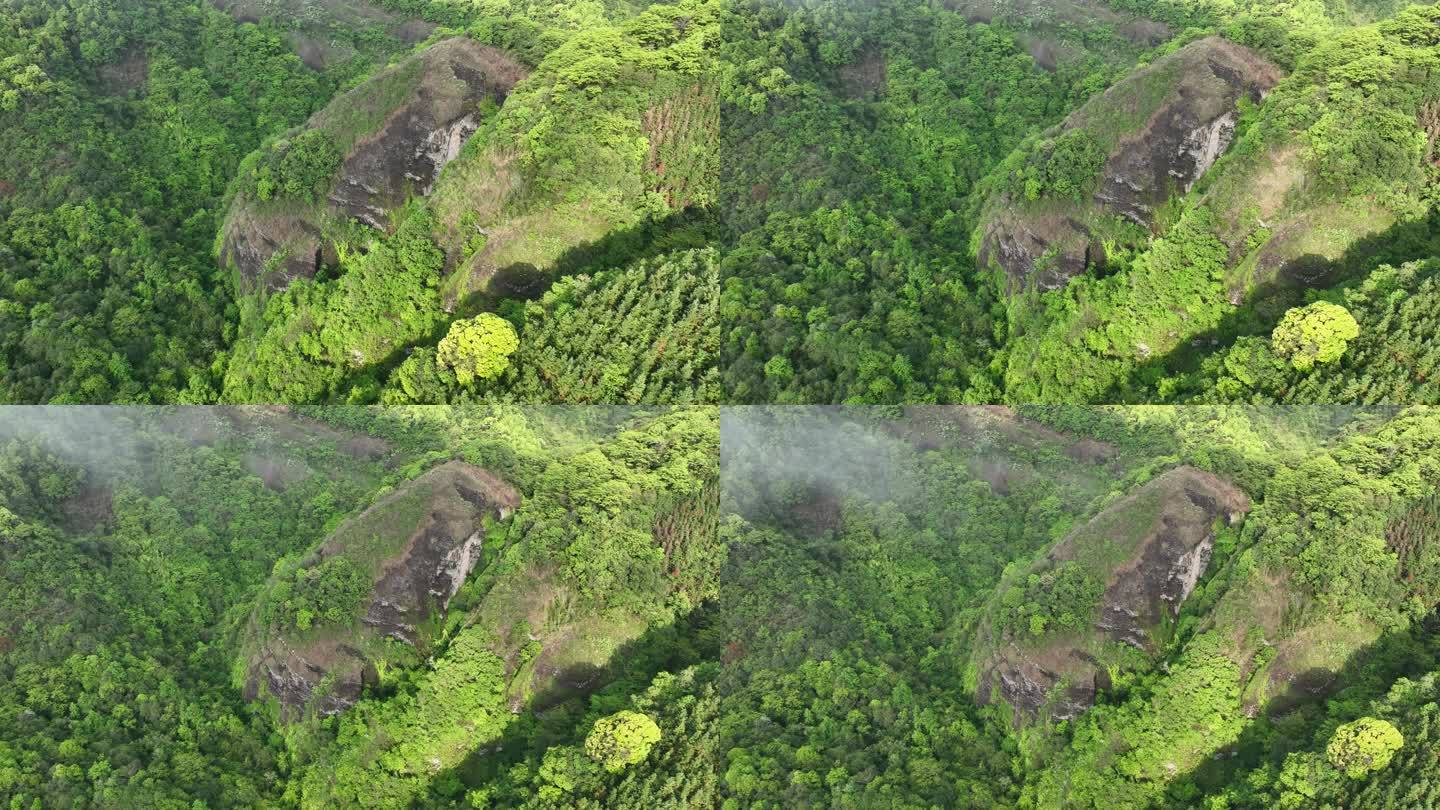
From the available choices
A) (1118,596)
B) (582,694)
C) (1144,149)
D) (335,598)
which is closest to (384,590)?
(335,598)

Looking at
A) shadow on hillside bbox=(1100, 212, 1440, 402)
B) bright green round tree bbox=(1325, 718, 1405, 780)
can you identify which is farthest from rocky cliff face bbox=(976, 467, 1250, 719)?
shadow on hillside bbox=(1100, 212, 1440, 402)

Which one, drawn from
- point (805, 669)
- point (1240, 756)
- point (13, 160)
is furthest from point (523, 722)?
point (13, 160)

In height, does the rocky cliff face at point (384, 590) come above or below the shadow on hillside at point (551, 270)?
below

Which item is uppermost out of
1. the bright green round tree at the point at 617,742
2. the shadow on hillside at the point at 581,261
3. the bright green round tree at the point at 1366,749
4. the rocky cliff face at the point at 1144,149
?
the rocky cliff face at the point at 1144,149

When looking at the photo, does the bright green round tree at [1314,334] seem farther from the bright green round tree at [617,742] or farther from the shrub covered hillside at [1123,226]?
the bright green round tree at [617,742]

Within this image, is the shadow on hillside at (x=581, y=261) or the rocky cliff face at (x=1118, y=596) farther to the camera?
the shadow on hillside at (x=581, y=261)

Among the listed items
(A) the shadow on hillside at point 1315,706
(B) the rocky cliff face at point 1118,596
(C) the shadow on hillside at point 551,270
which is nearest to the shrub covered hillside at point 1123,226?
(C) the shadow on hillside at point 551,270

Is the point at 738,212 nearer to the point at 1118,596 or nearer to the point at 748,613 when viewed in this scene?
the point at 748,613
